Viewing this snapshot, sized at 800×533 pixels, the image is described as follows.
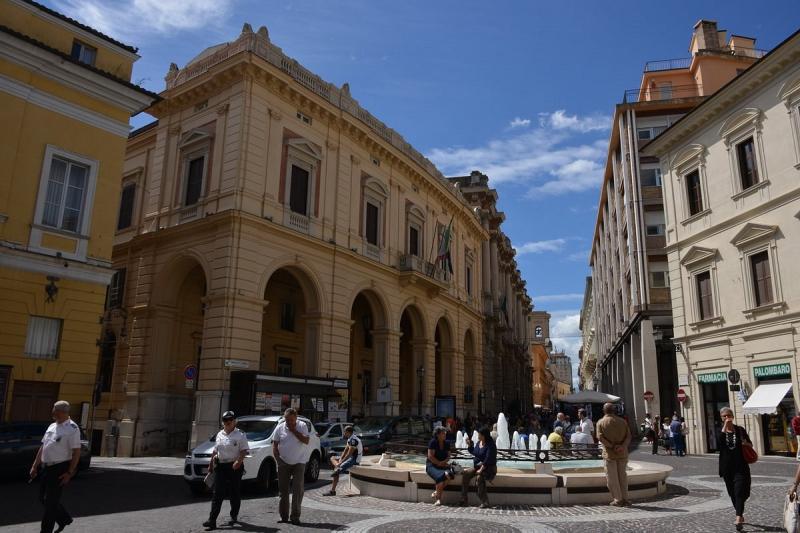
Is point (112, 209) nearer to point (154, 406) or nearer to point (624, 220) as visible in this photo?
point (154, 406)

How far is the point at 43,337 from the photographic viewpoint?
16156 mm

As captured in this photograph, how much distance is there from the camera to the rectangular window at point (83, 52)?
1781 cm

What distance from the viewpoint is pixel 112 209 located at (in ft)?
59.3

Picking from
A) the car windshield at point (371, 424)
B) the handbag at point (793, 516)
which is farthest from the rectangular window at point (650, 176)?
the handbag at point (793, 516)

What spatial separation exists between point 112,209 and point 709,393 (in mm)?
22329

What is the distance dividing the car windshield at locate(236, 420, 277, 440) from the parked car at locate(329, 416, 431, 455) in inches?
238

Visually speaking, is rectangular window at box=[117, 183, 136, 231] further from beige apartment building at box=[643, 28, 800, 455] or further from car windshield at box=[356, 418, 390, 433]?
beige apartment building at box=[643, 28, 800, 455]

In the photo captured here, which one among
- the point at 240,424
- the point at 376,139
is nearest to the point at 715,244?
the point at 376,139

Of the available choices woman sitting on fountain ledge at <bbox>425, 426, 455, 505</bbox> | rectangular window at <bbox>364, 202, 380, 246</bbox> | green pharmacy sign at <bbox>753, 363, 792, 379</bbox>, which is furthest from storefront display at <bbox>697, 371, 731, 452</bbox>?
woman sitting on fountain ledge at <bbox>425, 426, 455, 505</bbox>

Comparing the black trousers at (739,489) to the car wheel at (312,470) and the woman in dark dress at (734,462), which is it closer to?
the woman in dark dress at (734,462)

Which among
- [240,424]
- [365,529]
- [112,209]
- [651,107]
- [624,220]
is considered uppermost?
[651,107]

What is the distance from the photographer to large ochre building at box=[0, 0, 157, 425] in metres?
15.7

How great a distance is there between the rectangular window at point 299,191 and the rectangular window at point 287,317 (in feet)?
18.9

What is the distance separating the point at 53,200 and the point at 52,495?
39.5 feet
